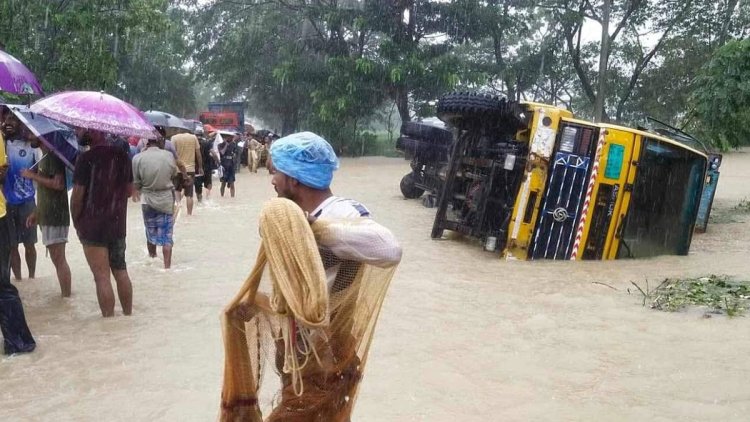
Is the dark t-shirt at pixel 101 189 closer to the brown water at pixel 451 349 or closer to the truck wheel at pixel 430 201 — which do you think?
the brown water at pixel 451 349

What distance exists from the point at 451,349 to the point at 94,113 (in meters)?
3.06

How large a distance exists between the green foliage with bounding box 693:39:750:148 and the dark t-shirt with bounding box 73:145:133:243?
10823mm

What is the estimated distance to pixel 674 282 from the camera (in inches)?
298

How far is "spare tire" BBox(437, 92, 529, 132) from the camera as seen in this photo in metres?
9.17

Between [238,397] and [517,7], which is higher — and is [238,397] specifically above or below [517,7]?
below

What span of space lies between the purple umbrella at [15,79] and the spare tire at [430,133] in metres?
10.0

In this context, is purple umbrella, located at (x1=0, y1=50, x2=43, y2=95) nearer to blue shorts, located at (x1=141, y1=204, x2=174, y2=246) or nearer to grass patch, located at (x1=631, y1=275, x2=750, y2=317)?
blue shorts, located at (x1=141, y1=204, x2=174, y2=246)

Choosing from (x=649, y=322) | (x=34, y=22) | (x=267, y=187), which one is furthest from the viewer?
(x=267, y=187)

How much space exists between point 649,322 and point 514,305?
1.29 meters

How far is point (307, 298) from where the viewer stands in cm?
201

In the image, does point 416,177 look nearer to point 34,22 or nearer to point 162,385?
point 34,22

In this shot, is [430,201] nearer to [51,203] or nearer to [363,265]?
[51,203]

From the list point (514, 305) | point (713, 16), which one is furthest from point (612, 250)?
point (713, 16)

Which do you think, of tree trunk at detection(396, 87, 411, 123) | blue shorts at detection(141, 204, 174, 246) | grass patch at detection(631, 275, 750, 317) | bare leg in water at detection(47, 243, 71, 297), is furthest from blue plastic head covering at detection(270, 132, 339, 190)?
tree trunk at detection(396, 87, 411, 123)
